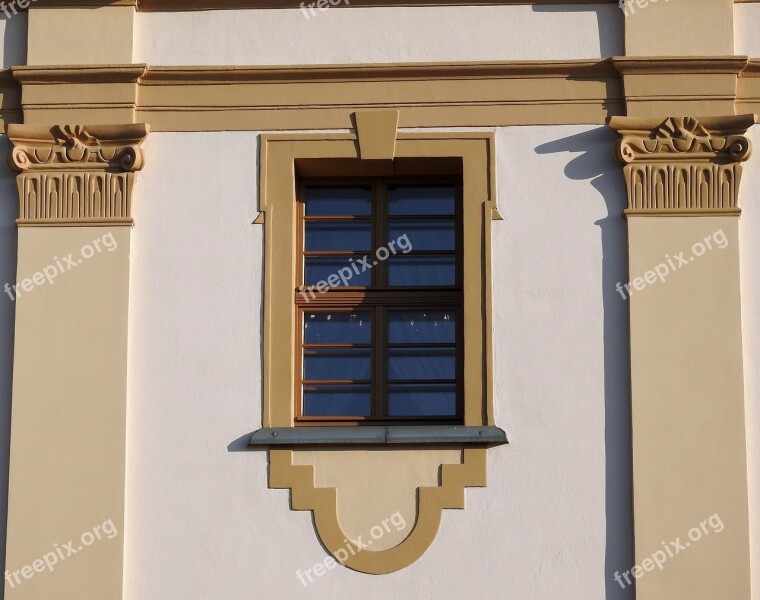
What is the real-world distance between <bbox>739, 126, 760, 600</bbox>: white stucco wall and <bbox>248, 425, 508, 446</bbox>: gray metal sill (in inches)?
64.4

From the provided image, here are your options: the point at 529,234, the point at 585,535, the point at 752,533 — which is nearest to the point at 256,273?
the point at 529,234

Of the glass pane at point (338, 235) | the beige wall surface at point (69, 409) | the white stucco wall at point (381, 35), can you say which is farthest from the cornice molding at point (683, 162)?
the beige wall surface at point (69, 409)

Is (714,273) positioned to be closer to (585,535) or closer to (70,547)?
(585,535)

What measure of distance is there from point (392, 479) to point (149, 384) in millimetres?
1759

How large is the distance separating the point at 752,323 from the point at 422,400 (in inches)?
90.3

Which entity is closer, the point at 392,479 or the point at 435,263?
the point at 392,479

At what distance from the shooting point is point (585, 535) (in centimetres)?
1122

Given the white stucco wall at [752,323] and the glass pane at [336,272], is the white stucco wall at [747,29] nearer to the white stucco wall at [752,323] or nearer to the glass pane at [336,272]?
the white stucco wall at [752,323]

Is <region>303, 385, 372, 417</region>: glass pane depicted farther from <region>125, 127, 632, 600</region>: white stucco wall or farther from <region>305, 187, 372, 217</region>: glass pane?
<region>305, 187, 372, 217</region>: glass pane

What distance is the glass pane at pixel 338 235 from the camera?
12266 mm

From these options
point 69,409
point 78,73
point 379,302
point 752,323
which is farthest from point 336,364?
point 752,323

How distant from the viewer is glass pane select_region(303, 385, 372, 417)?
1191cm

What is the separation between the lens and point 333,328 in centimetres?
1211

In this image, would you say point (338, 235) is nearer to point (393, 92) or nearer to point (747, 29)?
point (393, 92)
